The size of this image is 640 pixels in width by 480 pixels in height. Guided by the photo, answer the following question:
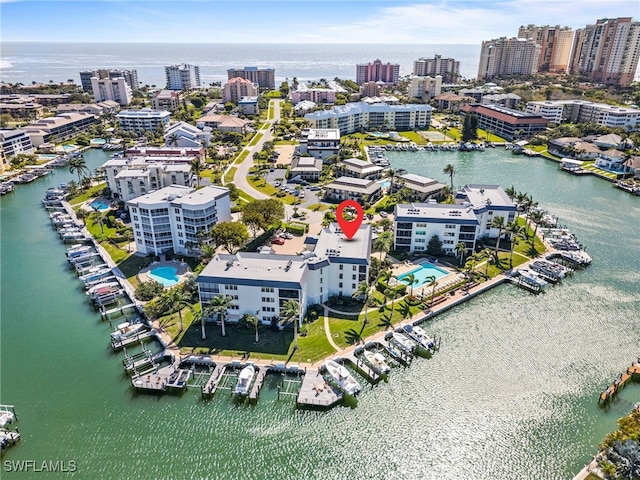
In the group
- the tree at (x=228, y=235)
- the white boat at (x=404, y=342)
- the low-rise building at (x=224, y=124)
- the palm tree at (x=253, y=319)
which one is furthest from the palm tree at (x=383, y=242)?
the low-rise building at (x=224, y=124)

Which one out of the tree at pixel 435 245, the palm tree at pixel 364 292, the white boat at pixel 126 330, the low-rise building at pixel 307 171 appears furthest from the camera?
the low-rise building at pixel 307 171

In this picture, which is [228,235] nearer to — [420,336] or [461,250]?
[420,336]

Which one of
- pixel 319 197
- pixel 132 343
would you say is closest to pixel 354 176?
pixel 319 197

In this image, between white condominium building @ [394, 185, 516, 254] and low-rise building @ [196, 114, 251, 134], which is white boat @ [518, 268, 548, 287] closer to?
white condominium building @ [394, 185, 516, 254]

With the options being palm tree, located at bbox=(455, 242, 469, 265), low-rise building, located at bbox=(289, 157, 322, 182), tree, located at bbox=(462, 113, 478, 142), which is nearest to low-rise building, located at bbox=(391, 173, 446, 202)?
low-rise building, located at bbox=(289, 157, 322, 182)

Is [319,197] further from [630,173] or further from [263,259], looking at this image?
[630,173]
